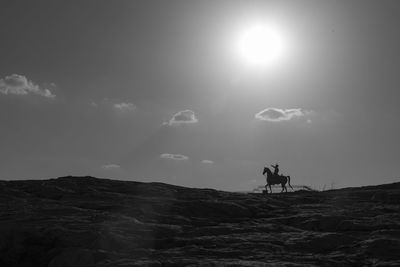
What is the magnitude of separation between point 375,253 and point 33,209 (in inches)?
522

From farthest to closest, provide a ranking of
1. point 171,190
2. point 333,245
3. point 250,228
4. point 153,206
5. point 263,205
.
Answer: point 171,190 → point 263,205 → point 153,206 → point 250,228 → point 333,245

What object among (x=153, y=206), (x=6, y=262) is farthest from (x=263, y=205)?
(x=6, y=262)

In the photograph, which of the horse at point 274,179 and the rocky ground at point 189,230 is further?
the horse at point 274,179

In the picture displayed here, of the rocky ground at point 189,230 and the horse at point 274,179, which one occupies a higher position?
the horse at point 274,179

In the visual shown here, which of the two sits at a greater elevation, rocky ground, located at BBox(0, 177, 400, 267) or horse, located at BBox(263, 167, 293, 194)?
horse, located at BBox(263, 167, 293, 194)

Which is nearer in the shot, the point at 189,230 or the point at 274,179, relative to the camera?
the point at 189,230

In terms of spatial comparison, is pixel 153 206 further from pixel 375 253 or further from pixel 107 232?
pixel 375 253

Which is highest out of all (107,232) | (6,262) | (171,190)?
(171,190)

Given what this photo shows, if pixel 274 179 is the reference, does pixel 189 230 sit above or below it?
below

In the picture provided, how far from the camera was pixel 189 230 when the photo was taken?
17953mm

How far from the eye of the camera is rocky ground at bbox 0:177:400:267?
14469mm

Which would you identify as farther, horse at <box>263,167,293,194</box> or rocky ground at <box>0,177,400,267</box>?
horse at <box>263,167,293,194</box>

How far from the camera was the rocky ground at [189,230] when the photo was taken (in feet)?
47.5

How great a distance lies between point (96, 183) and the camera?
29094mm
